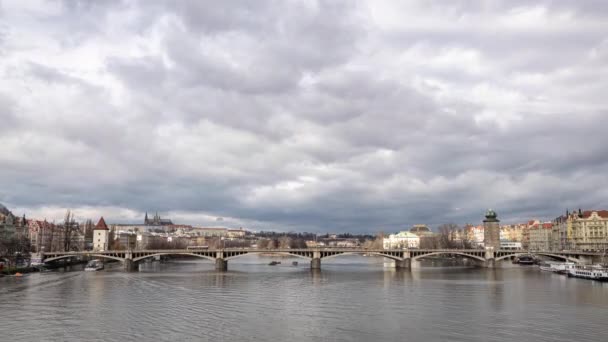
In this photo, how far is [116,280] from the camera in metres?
73.2

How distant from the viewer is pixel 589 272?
248 ft

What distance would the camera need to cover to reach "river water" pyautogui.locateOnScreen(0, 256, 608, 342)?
1337 inches

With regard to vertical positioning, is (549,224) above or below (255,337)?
above

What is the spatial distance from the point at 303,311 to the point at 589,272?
5134 centimetres

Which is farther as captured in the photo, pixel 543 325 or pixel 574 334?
pixel 543 325

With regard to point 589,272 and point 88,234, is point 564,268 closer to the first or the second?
point 589,272

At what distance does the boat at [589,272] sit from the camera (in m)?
72.7

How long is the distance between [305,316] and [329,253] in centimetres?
6365

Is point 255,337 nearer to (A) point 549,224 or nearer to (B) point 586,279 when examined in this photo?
(B) point 586,279

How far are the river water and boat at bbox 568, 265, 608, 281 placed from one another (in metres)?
8.43

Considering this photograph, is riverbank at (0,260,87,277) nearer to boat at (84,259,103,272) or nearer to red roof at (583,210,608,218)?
boat at (84,259,103,272)

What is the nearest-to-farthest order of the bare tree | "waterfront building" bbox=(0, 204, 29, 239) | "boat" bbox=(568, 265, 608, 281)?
"boat" bbox=(568, 265, 608, 281), "waterfront building" bbox=(0, 204, 29, 239), the bare tree

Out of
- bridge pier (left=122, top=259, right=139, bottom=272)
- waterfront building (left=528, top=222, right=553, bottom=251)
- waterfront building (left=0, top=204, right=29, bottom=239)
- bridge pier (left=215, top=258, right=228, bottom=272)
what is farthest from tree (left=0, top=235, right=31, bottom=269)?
waterfront building (left=528, top=222, right=553, bottom=251)

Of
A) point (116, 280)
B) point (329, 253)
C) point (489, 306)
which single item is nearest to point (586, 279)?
point (489, 306)
